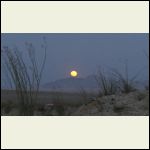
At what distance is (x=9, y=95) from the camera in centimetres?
1764

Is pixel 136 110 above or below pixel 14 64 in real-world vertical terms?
below

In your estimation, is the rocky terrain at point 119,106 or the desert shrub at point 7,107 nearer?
the rocky terrain at point 119,106

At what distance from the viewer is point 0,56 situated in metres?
9.80

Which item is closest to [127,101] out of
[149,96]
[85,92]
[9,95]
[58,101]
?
[149,96]

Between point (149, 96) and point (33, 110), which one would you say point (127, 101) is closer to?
point (149, 96)

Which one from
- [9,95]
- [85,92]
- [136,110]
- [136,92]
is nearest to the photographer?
[136,110]

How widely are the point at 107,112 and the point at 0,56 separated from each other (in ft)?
6.81

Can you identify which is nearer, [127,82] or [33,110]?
[33,110]

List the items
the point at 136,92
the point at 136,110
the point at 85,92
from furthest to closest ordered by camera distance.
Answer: the point at 85,92, the point at 136,92, the point at 136,110

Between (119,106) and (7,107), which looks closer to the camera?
(119,106)

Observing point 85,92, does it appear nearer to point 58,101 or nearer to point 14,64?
point 58,101

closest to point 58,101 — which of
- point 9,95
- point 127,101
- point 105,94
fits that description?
point 105,94

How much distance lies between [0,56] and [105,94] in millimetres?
2127

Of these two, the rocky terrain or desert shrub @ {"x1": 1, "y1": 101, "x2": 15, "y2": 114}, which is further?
desert shrub @ {"x1": 1, "y1": 101, "x2": 15, "y2": 114}
